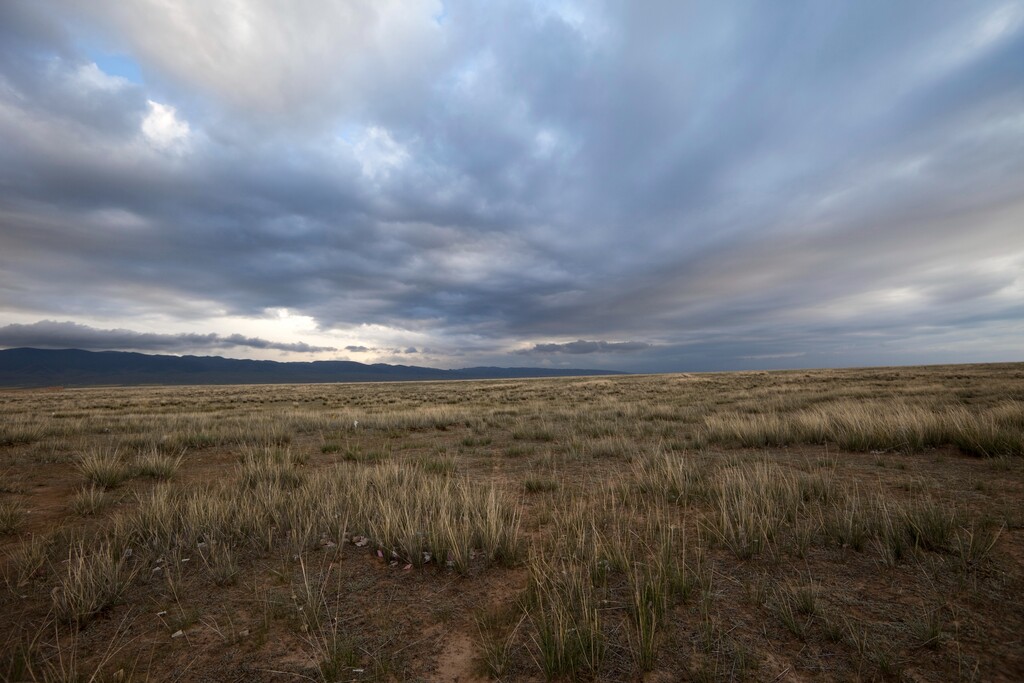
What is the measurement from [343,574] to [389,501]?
3.68 ft

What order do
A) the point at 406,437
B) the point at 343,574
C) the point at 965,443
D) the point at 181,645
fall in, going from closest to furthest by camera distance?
the point at 181,645
the point at 343,574
the point at 965,443
the point at 406,437

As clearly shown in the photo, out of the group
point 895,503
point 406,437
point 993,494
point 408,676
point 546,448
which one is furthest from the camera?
point 406,437

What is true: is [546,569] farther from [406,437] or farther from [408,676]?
[406,437]

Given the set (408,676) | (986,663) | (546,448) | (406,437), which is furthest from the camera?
(406,437)

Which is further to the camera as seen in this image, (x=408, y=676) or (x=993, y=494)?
(x=993, y=494)

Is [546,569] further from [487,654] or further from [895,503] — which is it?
[895,503]

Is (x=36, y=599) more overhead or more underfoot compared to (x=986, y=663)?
more underfoot

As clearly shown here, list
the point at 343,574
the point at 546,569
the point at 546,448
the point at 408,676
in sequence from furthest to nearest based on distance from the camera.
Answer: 1. the point at 546,448
2. the point at 343,574
3. the point at 546,569
4. the point at 408,676

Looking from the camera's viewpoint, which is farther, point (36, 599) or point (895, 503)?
point (895, 503)

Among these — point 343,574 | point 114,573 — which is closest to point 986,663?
point 343,574

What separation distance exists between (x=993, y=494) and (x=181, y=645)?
29.4 ft

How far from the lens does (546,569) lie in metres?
3.68

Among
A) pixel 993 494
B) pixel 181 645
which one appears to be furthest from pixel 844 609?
pixel 181 645

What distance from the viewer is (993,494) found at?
537 cm
